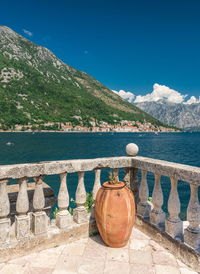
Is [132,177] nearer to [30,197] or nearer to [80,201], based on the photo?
[80,201]

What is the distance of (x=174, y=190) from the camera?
3.68m

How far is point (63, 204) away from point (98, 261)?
1.11m

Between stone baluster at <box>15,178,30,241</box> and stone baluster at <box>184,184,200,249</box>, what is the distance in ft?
8.66

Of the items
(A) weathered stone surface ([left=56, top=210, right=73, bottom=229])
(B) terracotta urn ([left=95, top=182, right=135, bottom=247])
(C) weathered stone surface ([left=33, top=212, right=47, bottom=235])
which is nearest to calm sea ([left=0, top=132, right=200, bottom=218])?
(B) terracotta urn ([left=95, top=182, right=135, bottom=247])

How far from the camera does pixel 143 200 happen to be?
4574mm

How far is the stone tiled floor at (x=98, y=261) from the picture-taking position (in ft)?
10.7

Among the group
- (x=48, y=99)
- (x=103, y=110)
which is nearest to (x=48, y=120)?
(x=48, y=99)

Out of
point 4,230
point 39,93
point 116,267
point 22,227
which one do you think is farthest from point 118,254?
point 39,93

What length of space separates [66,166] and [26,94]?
5908 inches

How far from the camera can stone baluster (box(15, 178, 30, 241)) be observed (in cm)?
357

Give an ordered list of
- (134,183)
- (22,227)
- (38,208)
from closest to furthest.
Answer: (22,227) < (38,208) < (134,183)

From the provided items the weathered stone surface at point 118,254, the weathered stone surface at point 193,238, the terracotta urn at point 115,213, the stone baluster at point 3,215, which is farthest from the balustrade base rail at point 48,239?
the weathered stone surface at point 193,238

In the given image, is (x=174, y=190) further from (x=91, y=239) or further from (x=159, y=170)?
(x=91, y=239)

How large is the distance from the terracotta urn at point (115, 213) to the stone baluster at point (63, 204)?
60cm
